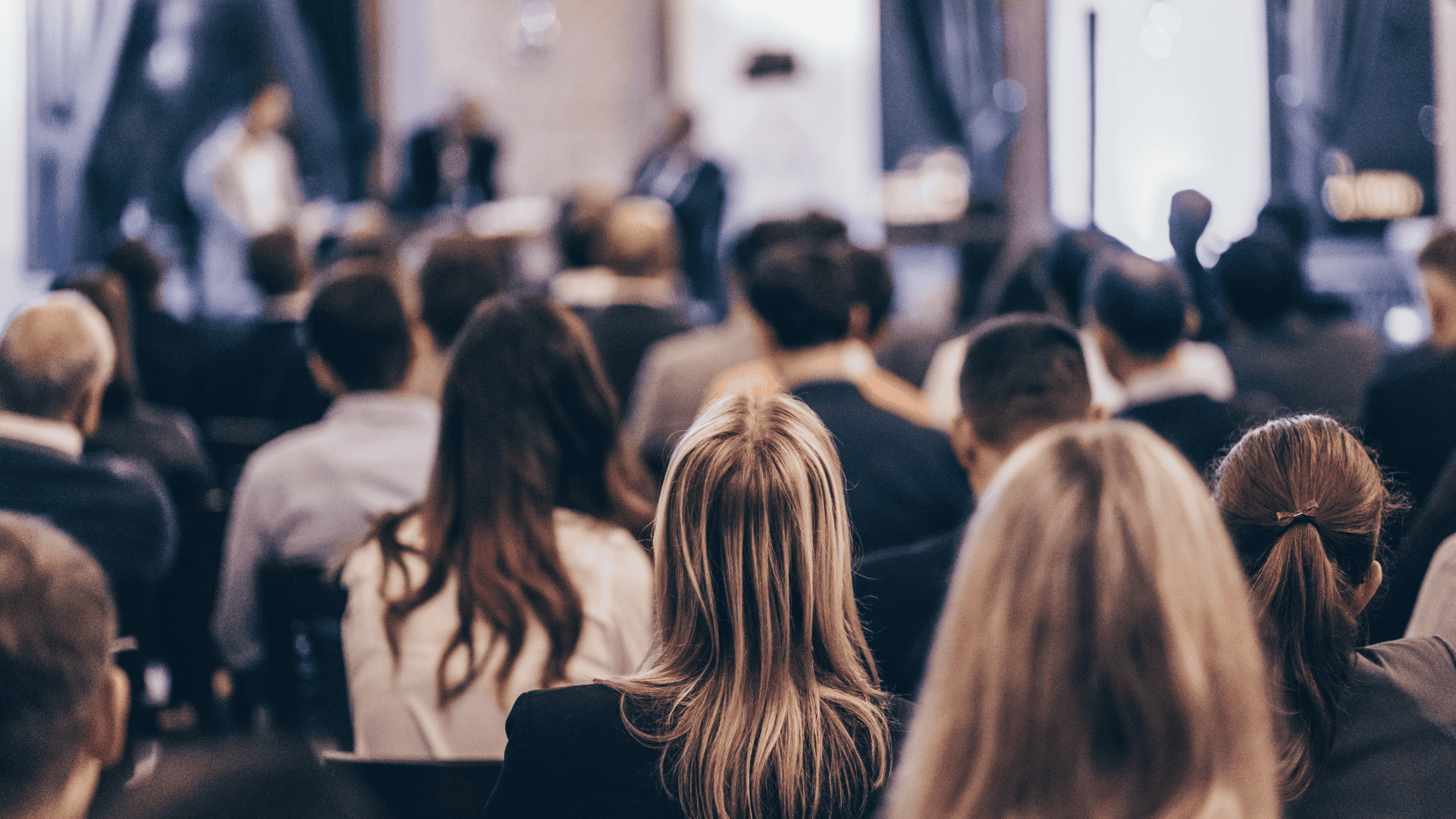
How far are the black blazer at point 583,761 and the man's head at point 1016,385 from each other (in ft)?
3.84

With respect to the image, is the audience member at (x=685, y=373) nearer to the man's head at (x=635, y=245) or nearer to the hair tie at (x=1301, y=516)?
the man's head at (x=635, y=245)

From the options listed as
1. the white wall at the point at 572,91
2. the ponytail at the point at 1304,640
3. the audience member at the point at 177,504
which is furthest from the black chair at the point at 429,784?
the white wall at the point at 572,91

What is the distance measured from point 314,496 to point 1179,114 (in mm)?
7583

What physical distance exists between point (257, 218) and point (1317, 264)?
693 cm

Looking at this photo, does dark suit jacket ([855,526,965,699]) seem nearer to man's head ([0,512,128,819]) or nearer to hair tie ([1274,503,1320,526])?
hair tie ([1274,503,1320,526])

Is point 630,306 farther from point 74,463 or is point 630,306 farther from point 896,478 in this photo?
point 74,463

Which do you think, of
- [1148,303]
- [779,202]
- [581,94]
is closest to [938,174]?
[779,202]

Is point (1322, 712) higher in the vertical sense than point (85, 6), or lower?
lower

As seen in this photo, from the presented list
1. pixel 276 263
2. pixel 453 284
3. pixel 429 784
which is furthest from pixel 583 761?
pixel 276 263

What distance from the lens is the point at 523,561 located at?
1.87 m

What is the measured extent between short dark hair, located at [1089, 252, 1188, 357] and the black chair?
1.86 m

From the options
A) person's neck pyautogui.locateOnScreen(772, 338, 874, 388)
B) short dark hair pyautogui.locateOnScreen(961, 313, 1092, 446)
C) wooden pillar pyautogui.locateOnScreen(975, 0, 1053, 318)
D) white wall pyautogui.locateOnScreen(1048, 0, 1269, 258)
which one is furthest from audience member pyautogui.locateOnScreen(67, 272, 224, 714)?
wooden pillar pyautogui.locateOnScreen(975, 0, 1053, 318)

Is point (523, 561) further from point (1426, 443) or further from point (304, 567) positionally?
point (1426, 443)

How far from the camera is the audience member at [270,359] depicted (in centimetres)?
444
